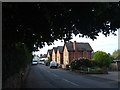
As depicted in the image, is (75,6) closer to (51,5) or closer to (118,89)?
(51,5)

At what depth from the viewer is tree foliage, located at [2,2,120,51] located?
1456 cm

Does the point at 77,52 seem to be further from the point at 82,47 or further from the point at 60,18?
the point at 60,18

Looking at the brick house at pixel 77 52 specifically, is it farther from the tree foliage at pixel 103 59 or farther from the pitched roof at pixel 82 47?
the tree foliage at pixel 103 59

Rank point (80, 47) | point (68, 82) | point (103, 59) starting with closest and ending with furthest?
point (68, 82), point (103, 59), point (80, 47)

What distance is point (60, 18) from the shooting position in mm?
17344

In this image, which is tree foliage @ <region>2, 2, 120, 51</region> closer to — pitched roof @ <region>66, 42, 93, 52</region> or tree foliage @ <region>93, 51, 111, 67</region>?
tree foliage @ <region>93, 51, 111, 67</region>

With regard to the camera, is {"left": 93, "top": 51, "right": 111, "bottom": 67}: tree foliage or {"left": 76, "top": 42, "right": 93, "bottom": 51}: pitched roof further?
{"left": 76, "top": 42, "right": 93, "bottom": 51}: pitched roof

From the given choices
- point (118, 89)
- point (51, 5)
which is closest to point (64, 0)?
point (51, 5)

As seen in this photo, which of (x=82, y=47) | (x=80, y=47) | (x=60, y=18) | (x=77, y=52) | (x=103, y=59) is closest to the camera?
(x=60, y=18)

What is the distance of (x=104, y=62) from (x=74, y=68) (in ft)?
19.4

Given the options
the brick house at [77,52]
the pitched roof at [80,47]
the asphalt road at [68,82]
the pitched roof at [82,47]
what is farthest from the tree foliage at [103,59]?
the pitched roof at [82,47]

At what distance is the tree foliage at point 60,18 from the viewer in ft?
47.8

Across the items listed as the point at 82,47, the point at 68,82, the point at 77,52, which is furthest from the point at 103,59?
the point at 82,47

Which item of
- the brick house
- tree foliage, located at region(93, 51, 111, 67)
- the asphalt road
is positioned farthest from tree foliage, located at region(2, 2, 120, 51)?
the brick house
